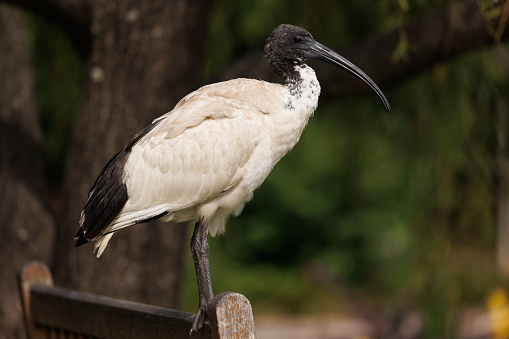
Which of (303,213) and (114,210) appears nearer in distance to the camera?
(114,210)

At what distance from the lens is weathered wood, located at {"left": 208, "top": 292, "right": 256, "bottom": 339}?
5.89ft

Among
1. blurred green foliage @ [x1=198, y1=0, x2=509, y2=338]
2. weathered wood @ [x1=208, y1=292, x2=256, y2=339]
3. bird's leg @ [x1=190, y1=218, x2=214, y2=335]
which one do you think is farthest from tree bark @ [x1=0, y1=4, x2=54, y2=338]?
weathered wood @ [x1=208, y1=292, x2=256, y2=339]

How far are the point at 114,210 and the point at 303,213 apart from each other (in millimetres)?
9320

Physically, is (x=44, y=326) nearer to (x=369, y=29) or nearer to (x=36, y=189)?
(x=36, y=189)

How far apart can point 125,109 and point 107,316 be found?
1.39 metres

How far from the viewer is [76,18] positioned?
11.5 feet

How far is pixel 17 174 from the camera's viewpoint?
3766mm

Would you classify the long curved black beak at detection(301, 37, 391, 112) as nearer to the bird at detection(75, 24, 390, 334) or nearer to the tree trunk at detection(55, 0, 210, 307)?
the bird at detection(75, 24, 390, 334)

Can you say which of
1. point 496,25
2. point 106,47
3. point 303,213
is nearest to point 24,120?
point 106,47

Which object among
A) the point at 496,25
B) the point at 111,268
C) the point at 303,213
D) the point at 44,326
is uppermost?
the point at 303,213

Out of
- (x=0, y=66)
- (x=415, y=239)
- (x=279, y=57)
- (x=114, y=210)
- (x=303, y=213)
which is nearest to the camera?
(x=114, y=210)

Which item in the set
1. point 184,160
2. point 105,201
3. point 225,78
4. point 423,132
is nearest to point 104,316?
point 105,201

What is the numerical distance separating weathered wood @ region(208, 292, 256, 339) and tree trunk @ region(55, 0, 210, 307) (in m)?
1.76

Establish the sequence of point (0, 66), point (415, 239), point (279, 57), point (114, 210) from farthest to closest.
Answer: point (415, 239) → point (0, 66) → point (279, 57) → point (114, 210)
